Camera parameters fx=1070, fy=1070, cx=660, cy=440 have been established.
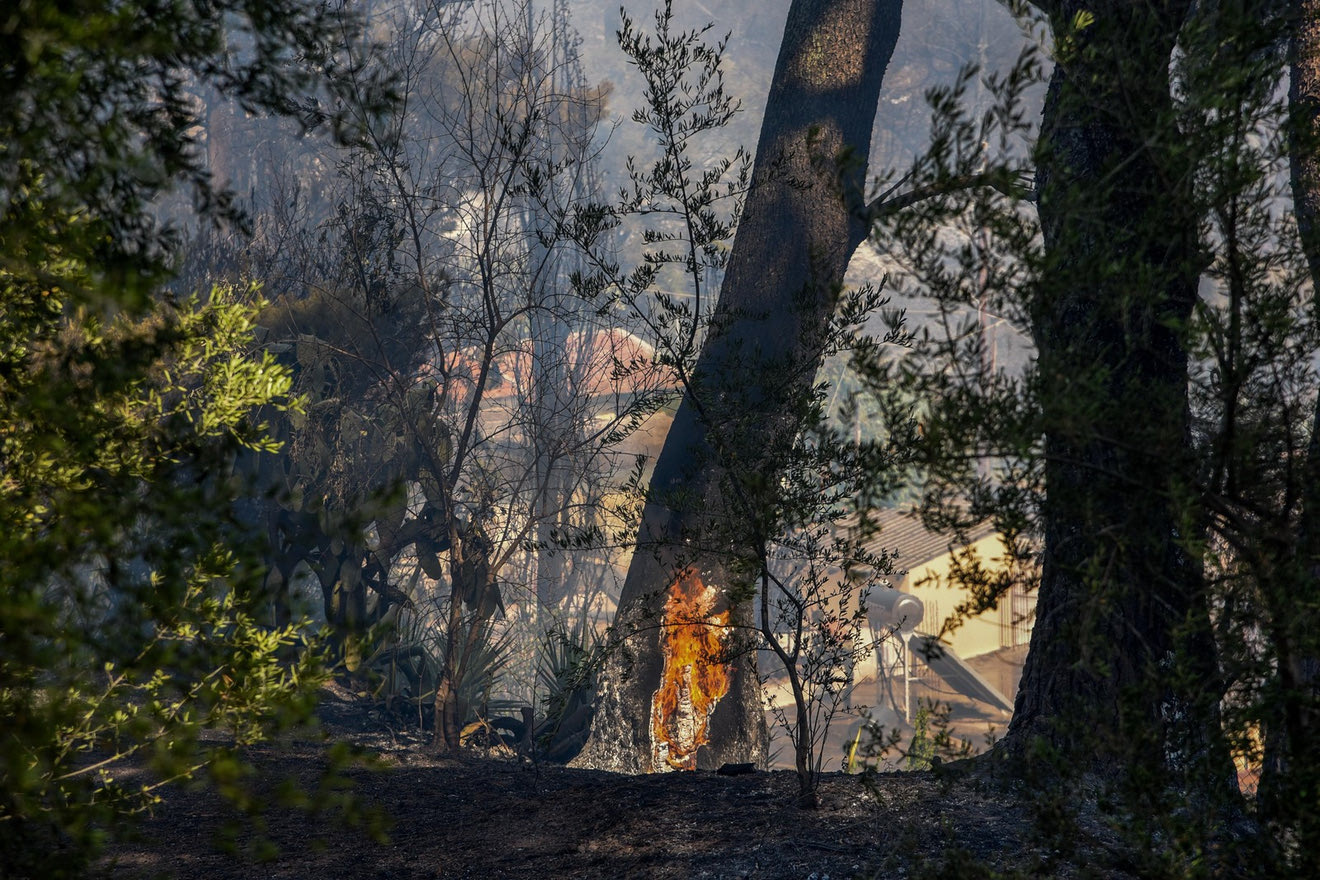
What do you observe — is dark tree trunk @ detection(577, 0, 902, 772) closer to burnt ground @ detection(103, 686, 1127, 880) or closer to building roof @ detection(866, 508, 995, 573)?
burnt ground @ detection(103, 686, 1127, 880)

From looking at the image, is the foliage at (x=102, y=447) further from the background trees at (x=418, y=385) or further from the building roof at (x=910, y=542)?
the building roof at (x=910, y=542)

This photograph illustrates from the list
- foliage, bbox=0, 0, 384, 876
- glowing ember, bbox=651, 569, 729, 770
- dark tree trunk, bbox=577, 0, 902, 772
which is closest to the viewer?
foliage, bbox=0, 0, 384, 876

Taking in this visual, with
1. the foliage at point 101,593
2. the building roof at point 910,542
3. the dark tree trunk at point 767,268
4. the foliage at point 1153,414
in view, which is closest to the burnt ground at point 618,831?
the foliage at point 1153,414

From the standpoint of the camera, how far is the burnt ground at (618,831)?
3939mm

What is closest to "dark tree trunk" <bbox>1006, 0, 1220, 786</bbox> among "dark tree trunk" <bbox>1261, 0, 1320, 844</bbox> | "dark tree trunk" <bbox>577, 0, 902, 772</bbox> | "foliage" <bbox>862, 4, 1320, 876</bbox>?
"foliage" <bbox>862, 4, 1320, 876</bbox>

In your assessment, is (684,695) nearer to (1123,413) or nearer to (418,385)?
(1123,413)

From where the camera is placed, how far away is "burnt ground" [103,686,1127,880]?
394 cm

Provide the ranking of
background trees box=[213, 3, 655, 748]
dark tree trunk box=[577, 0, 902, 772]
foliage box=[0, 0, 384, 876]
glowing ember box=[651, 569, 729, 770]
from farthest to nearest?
dark tree trunk box=[577, 0, 902, 772] < glowing ember box=[651, 569, 729, 770] < background trees box=[213, 3, 655, 748] < foliage box=[0, 0, 384, 876]

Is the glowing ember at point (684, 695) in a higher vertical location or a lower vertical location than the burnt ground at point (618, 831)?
higher

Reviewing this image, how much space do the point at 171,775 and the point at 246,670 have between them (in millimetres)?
211

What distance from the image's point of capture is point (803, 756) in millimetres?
4453

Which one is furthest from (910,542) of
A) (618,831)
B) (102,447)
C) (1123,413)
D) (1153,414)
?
(102,447)

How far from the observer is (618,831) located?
4445mm

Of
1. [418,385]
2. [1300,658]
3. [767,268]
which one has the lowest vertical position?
[1300,658]
